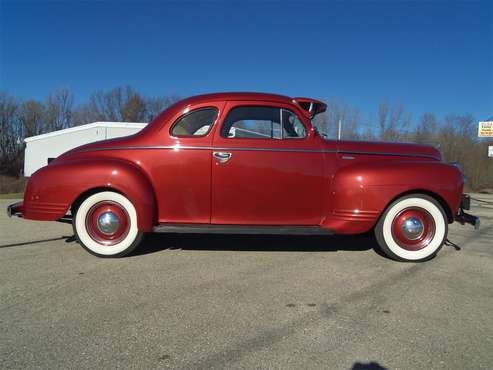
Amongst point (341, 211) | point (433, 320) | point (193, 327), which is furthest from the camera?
point (341, 211)

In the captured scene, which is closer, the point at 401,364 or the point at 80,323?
the point at 401,364

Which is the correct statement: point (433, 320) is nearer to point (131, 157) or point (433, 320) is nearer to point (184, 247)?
point (184, 247)

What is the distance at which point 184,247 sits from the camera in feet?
14.0

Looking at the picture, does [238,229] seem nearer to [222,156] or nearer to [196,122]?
[222,156]

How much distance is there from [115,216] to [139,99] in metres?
47.9

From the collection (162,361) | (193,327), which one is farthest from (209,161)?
(162,361)

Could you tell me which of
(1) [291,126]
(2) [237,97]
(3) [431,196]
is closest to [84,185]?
(2) [237,97]

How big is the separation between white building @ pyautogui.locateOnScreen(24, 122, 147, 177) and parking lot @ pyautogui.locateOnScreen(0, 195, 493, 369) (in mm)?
14858

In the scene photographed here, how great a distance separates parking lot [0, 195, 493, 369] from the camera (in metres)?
1.97

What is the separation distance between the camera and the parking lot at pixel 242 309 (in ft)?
6.46

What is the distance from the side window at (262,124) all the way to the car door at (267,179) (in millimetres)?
23

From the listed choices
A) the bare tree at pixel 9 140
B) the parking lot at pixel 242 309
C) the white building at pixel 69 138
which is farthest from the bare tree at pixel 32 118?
the parking lot at pixel 242 309

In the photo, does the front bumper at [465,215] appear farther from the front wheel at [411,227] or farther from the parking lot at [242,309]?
the parking lot at [242,309]

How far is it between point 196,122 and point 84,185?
1.39m
